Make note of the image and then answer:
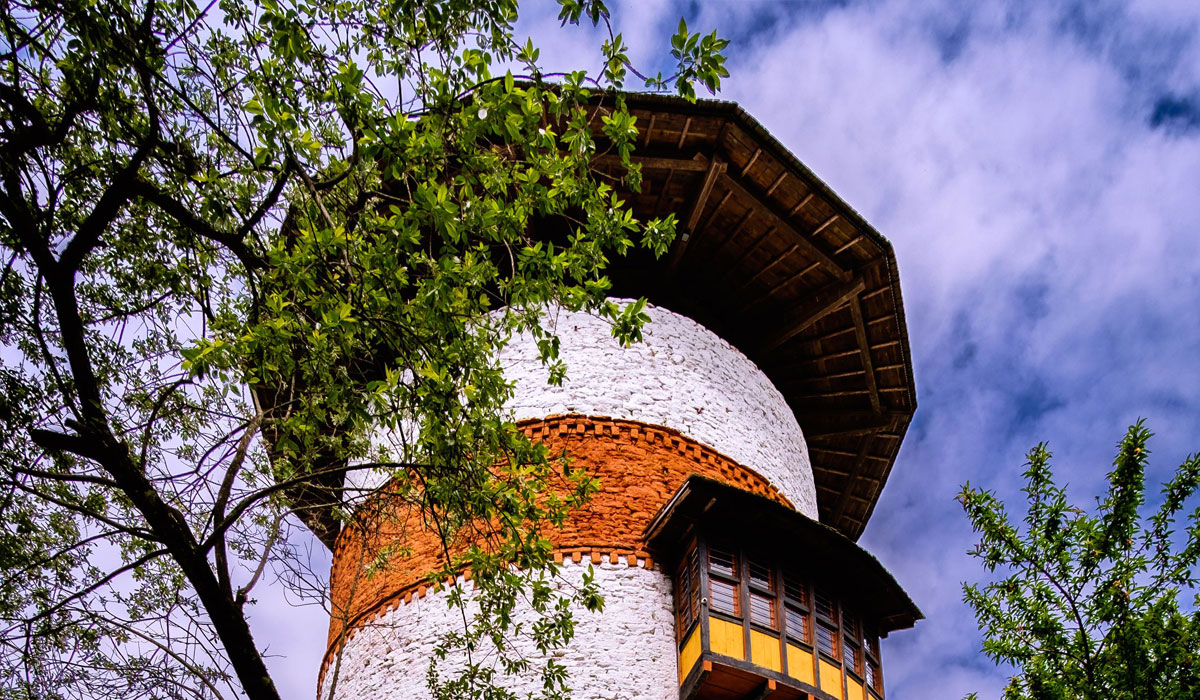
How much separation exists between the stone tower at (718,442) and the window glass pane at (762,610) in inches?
0.9

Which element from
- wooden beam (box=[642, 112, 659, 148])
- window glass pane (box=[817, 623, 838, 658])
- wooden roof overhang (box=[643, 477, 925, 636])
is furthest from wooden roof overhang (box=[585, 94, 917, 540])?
window glass pane (box=[817, 623, 838, 658])

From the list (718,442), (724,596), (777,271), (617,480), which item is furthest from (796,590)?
(777,271)

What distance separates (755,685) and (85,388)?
7037mm

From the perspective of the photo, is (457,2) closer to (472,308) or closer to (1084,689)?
(472,308)

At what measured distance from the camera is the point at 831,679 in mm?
10805

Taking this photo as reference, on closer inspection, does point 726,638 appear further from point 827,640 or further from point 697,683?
point 827,640

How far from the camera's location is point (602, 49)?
7.41 meters

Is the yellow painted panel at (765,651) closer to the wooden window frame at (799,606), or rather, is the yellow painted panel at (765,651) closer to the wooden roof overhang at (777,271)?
the wooden window frame at (799,606)

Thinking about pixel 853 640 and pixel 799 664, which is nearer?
pixel 799 664

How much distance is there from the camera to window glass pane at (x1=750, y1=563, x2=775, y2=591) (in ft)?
36.2

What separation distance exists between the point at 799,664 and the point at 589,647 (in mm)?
2306

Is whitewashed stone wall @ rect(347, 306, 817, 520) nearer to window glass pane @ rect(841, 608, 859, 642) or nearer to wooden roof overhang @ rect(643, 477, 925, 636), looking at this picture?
wooden roof overhang @ rect(643, 477, 925, 636)

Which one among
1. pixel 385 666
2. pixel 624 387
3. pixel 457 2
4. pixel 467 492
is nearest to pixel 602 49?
pixel 457 2

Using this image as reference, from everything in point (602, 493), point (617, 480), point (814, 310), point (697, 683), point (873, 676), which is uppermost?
point (814, 310)
